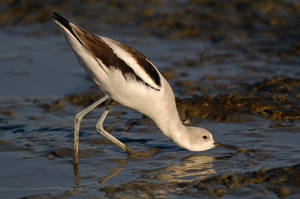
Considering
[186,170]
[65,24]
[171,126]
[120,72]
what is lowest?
[186,170]

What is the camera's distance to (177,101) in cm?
739

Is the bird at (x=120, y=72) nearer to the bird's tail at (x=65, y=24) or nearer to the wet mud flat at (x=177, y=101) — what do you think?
the bird's tail at (x=65, y=24)

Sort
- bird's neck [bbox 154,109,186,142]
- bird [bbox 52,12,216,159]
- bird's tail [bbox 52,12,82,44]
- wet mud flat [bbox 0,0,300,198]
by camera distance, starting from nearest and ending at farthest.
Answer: wet mud flat [bbox 0,0,300,198], bird's tail [bbox 52,12,82,44], bird [bbox 52,12,216,159], bird's neck [bbox 154,109,186,142]

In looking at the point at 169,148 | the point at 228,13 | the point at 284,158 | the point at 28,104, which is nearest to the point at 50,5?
the point at 228,13

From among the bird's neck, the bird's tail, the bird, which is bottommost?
the bird's neck

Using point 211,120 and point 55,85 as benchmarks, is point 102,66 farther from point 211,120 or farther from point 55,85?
point 55,85

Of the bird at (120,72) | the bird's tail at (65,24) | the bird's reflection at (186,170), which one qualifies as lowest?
the bird's reflection at (186,170)

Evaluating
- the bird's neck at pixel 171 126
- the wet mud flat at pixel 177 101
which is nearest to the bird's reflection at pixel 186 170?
the wet mud flat at pixel 177 101

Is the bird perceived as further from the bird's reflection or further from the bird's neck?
the bird's reflection

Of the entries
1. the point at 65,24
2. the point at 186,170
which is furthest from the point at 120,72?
the point at 186,170

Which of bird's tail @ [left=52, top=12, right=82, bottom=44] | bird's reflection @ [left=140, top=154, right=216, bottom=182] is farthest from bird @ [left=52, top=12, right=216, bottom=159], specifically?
bird's reflection @ [left=140, top=154, right=216, bottom=182]

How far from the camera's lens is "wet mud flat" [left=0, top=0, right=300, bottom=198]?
503cm

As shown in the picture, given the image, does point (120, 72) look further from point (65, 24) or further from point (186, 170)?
point (186, 170)

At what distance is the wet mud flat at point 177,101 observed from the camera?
Answer: 5031mm
